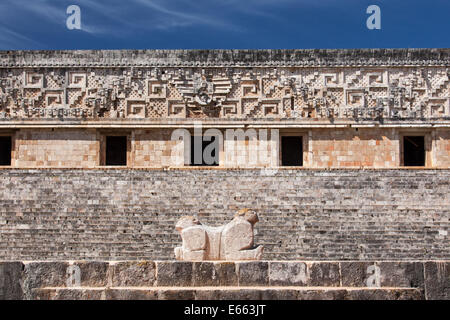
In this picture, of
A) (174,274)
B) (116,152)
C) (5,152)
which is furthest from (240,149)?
(174,274)

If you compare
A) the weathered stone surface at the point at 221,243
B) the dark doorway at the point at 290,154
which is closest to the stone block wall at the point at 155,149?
the dark doorway at the point at 290,154

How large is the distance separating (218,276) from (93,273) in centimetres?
124

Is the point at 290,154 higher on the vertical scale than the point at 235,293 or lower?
higher

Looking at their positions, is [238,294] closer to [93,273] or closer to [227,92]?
[93,273]

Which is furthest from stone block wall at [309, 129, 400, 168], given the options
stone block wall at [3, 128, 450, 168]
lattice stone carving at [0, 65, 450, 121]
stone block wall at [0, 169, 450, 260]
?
stone block wall at [0, 169, 450, 260]

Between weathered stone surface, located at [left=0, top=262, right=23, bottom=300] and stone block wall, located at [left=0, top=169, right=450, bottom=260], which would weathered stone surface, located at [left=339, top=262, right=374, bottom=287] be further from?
stone block wall, located at [left=0, top=169, right=450, bottom=260]

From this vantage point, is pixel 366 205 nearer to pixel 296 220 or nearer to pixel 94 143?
pixel 296 220

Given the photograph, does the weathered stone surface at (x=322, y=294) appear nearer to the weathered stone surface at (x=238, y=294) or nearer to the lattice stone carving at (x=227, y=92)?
the weathered stone surface at (x=238, y=294)

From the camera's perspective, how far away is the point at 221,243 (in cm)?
694

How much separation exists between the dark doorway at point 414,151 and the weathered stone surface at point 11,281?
1150cm

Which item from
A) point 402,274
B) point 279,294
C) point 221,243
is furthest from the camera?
point 221,243

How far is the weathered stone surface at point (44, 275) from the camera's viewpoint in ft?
20.5


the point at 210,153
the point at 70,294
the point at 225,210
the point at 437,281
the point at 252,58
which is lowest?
the point at 70,294
